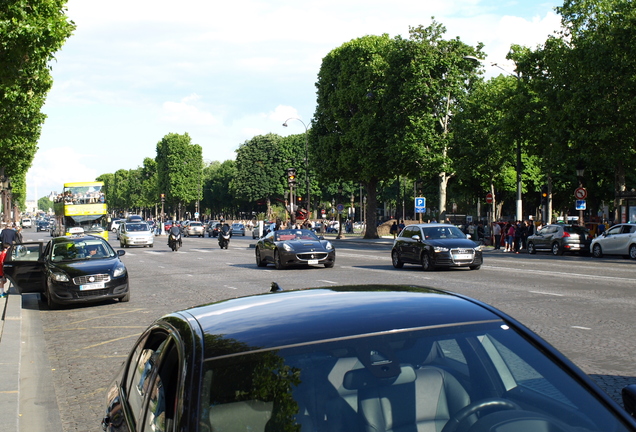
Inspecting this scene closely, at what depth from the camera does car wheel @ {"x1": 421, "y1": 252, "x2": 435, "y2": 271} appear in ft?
75.5

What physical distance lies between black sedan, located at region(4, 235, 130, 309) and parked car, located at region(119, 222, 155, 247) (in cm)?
3262

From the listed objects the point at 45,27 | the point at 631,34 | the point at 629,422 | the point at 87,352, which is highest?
the point at 631,34

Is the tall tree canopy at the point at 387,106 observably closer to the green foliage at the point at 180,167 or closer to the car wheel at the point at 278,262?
the car wheel at the point at 278,262

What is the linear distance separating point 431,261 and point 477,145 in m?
30.1

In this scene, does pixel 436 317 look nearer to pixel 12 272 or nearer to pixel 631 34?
pixel 12 272

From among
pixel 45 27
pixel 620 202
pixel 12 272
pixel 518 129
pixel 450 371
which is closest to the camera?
pixel 450 371

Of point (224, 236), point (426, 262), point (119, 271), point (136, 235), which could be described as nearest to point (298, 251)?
point (426, 262)

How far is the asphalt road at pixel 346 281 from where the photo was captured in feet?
26.2

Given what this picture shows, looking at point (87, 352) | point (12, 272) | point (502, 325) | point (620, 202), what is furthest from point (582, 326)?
point (620, 202)

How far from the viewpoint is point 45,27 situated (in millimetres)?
17859

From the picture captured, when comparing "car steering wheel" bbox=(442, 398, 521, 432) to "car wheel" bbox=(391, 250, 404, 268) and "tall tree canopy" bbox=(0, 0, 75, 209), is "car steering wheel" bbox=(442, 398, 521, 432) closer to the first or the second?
"tall tree canopy" bbox=(0, 0, 75, 209)

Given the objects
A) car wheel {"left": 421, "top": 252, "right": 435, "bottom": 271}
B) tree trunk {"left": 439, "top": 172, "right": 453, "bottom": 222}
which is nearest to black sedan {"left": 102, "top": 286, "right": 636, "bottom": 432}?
car wheel {"left": 421, "top": 252, "right": 435, "bottom": 271}

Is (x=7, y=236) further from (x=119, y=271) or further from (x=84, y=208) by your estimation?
(x=84, y=208)

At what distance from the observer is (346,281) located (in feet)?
63.7
